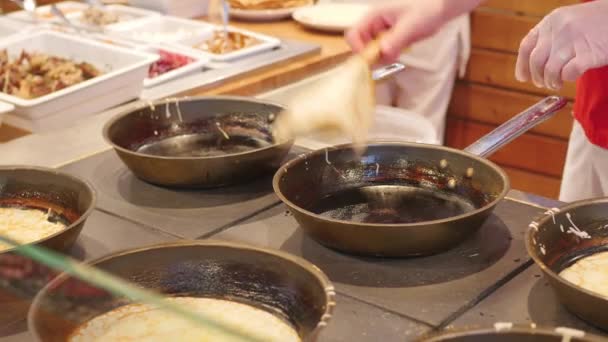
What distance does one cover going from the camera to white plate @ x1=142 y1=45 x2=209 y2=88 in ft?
8.08

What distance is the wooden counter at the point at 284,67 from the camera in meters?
2.44

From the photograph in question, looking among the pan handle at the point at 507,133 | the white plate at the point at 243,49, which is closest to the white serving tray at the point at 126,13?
the white plate at the point at 243,49

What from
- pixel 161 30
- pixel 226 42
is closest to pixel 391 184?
pixel 226 42

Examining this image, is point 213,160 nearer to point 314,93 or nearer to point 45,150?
point 314,93

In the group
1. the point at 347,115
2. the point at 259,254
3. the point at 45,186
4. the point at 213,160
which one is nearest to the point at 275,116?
the point at 213,160

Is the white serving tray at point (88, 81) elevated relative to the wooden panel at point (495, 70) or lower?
elevated

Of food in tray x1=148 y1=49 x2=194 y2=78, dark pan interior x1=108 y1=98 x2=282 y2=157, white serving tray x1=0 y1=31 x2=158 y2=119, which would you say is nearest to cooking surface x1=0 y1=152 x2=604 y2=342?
dark pan interior x1=108 y1=98 x2=282 y2=157

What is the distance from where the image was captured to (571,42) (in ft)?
4.84

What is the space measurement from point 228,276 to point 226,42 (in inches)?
67.0

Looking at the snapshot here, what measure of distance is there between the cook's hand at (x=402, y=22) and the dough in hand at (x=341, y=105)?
9 cm

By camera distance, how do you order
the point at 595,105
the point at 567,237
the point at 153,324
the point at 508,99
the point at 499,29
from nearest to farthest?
1. the point at 153,324
2. the point at 567,237
3. the point at 595,105
4. the point at 499,29
5. the point at 508,99

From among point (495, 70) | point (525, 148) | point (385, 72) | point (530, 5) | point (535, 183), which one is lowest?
point (535, 183)

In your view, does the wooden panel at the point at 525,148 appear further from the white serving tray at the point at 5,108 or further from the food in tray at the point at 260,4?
the white serving tray at the point at 5,108

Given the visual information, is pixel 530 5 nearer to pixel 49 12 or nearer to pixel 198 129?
pixel 49 12
